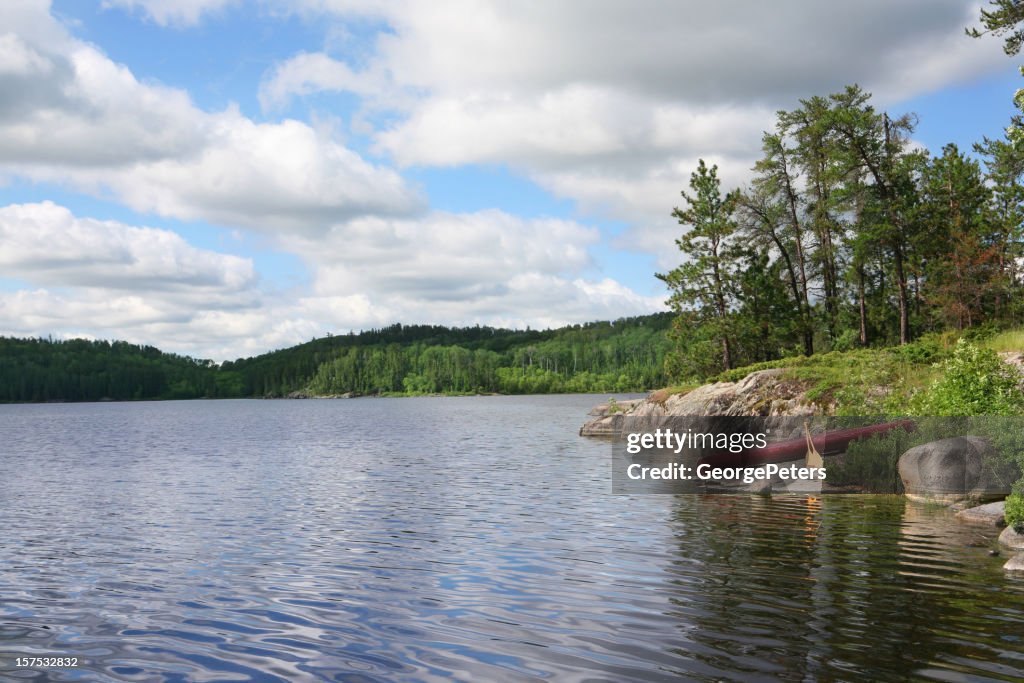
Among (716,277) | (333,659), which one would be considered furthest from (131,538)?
(716,277)

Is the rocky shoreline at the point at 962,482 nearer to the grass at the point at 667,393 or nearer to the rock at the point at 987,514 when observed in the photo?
the rock at the point at 987,514

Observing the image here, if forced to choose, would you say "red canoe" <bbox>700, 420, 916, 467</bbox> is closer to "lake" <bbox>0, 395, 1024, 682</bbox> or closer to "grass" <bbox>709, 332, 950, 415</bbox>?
"lake" <bbox>0, 395, 1024, 682</bbox>

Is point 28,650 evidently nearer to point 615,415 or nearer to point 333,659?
point 333,659

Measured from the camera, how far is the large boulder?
2183 centimetres

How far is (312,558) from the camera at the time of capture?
1775 centimetres

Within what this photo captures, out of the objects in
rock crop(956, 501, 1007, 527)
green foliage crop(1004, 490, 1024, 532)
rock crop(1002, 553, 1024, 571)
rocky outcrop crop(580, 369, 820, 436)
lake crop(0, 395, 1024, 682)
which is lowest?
lake crop(0, 395, 1024, 682)

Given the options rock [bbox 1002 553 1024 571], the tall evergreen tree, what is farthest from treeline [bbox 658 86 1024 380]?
rock [bbox 1002 553 1024 571]

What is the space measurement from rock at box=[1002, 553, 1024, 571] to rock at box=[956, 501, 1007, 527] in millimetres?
4634

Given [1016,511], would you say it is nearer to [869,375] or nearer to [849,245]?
[869,375]

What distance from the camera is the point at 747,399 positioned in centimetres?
4388

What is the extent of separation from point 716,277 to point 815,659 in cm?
5482

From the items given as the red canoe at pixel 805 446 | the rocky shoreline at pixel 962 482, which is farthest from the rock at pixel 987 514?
the red canoe at pixel 805 446

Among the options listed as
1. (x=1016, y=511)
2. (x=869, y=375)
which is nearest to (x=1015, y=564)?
(x=1016, y=511)

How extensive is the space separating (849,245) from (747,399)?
15560 millimetres
